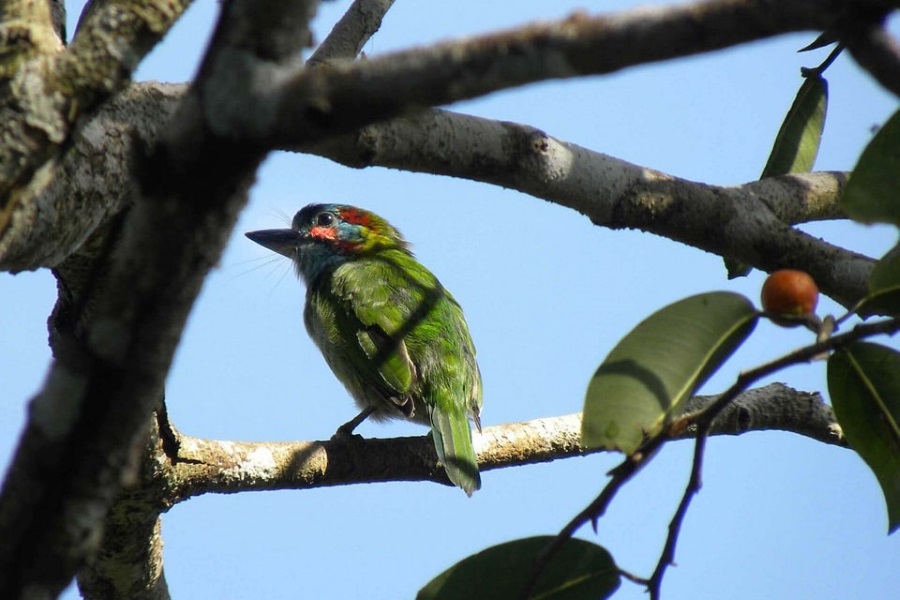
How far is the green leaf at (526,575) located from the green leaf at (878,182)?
0.85m

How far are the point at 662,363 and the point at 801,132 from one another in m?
1.95

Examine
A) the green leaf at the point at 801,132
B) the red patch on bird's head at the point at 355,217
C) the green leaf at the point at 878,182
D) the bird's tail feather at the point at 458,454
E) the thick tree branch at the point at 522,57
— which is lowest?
the bird's tail feather at the point at 458,454

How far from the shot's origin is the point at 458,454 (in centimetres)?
413

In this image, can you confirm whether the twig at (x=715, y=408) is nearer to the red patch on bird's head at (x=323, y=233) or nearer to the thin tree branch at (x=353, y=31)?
the thin tree branch at (x=353, y=31)

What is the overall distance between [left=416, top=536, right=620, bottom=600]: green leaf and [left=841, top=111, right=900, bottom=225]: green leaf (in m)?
0.85

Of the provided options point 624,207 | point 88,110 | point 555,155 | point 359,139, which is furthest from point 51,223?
point 624,207

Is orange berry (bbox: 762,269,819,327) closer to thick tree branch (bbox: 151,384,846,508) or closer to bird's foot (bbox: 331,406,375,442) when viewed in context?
thick tree branch (bbox: 151,384,846,508)

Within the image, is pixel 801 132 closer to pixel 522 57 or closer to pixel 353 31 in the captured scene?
pixel 353 31

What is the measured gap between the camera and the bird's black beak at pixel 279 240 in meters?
6.70

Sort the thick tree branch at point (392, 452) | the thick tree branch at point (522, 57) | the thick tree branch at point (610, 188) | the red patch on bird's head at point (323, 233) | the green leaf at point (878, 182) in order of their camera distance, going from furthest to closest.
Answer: the red patch on bird's head at point (323, 233) → the thick tree branch at point (392, 452) → the thick tree branch at point (610, 188) → the green leaf at point (878, 182) → the thick tree branch at point (522, 57)

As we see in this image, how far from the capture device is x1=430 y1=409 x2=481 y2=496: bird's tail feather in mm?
4059

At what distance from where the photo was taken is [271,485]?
3352 mm

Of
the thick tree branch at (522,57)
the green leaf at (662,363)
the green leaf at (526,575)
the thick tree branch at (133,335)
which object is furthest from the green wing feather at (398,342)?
the thick tree branch at (522,57)

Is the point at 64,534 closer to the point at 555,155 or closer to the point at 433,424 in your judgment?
the point at 555,155
